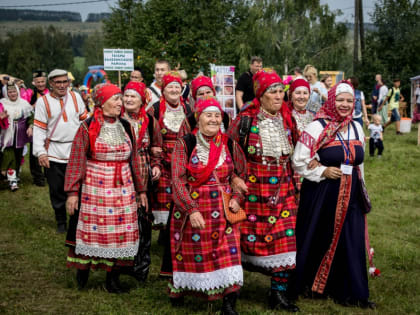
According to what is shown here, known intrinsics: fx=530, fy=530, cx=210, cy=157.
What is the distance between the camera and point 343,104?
4.87 metres

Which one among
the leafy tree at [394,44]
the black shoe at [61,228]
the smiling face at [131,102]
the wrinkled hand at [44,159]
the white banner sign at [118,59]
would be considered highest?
the leafy tree at [394,44]

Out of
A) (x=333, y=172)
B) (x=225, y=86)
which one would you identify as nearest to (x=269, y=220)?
(x=333, y=172)

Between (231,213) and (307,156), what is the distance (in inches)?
37.3

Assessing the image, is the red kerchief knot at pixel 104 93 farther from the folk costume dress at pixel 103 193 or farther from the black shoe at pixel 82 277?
the black shoe at pixel 82 277

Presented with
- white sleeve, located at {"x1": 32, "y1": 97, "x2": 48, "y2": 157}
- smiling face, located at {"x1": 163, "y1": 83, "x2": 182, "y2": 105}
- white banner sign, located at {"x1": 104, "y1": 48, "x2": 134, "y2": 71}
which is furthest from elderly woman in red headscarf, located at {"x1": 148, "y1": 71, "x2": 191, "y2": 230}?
white banner sign, located at {"x1": 104, "y1": 48, "x2": 134, "y2": 71}

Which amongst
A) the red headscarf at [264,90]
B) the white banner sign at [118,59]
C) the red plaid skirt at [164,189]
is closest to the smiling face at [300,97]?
the red headscarf at [264,90]

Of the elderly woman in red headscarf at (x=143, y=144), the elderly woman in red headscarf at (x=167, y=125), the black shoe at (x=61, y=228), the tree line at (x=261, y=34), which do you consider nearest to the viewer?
the elderly woman in red headscarf at (x=143, y=144)

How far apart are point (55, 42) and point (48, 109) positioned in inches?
3145

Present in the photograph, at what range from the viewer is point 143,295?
525cm

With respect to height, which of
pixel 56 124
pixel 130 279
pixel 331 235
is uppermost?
pixel 56 124

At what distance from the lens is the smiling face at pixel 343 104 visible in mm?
4863

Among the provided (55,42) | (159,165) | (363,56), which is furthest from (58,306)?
(55,42)

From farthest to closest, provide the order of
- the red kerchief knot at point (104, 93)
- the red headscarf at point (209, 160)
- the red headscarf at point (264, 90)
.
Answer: the red kerchief knot at point (104, 93) < the red headscarf at point (264, 90) < the red headscarf at point (209, 160)

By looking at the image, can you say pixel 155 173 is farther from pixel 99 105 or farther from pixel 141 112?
pixel 99 105
